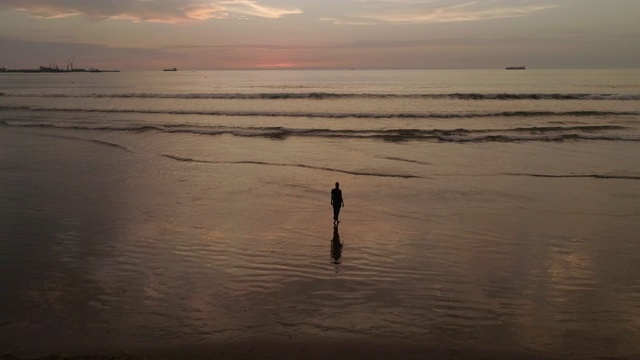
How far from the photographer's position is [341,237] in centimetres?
1215

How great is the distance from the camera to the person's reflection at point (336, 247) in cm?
1065

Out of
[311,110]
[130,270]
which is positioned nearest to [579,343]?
[130,270]

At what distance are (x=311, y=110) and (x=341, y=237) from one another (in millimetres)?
36772

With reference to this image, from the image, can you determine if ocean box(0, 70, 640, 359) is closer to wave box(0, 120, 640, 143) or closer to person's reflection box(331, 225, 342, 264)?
person's reflection box(331, 225, 342, 264)

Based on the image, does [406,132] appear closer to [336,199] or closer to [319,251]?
[336,199]

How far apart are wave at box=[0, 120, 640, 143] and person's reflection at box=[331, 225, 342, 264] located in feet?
57.0

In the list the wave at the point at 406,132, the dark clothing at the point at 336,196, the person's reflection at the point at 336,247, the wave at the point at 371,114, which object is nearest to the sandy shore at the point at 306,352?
the person's reflection at the point at 336,247

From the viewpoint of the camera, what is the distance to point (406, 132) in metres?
31.8

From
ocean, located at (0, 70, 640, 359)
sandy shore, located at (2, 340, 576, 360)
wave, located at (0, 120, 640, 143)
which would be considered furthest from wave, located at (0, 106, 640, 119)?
sandy shore, located at (2, 340, 576, 360)

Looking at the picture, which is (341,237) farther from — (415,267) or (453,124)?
(453,124)

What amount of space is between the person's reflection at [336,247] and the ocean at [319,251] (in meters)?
0.07

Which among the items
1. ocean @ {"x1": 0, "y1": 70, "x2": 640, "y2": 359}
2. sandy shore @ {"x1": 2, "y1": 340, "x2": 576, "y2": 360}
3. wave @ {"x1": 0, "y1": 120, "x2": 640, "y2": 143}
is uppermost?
wave @ {"x1": 0, "y1": 120, "x2": 640, "y2": 143}

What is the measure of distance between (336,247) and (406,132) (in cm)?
2144

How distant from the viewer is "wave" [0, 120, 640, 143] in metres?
29.1
